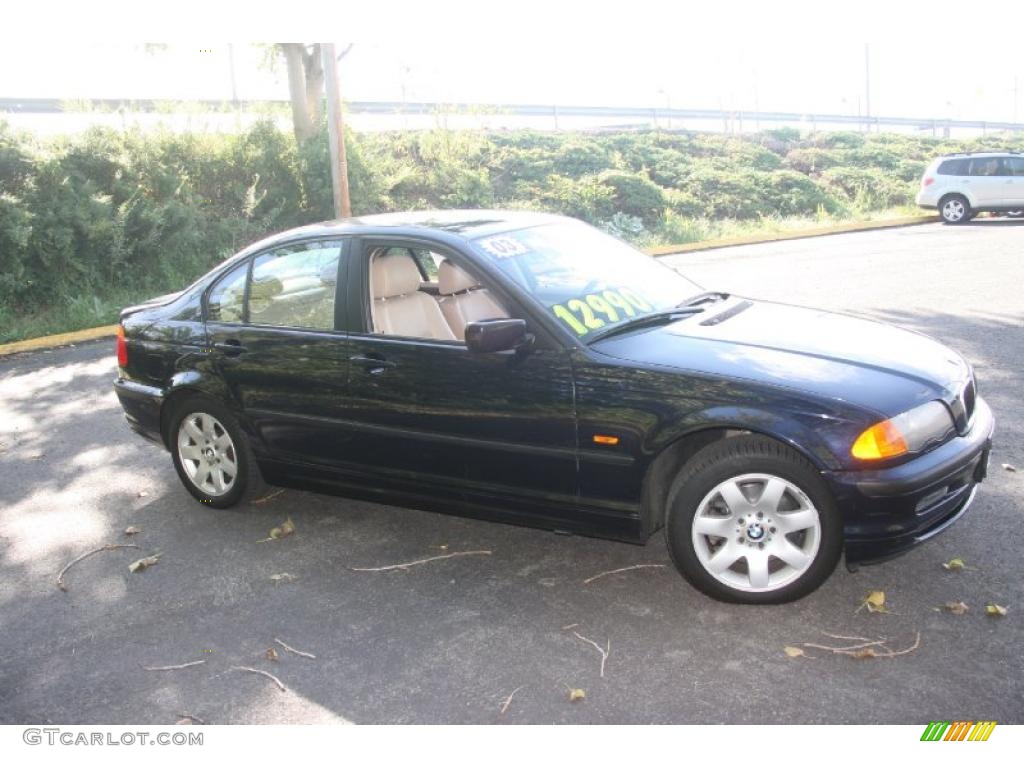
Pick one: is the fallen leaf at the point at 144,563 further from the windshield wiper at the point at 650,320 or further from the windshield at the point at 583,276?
the windshield wiper at the point at 650,320

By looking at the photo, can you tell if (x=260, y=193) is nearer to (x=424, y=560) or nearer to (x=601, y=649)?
(x=424, y=560)

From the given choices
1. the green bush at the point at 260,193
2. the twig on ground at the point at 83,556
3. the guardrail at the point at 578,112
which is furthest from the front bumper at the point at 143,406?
the guardrail at the point at 578,112

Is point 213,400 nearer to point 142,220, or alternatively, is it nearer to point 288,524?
point 288,524

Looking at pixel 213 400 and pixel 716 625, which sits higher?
pixel 213 400

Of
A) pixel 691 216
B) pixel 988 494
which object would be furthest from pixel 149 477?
pixel 691 216

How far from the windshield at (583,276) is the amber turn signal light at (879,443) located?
1.23 m

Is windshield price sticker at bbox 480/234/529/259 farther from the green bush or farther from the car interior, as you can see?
the green bush

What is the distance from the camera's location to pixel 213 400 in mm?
5469

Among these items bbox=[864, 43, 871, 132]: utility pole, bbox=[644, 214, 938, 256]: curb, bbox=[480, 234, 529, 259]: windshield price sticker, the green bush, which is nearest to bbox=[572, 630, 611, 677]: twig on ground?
bbox=[480, 234, 529, 259]: windshield price sticker

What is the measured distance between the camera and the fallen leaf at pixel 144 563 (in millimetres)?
4910

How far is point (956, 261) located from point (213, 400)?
12.0 m

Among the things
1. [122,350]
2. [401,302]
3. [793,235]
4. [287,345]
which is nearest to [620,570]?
[401,302]
